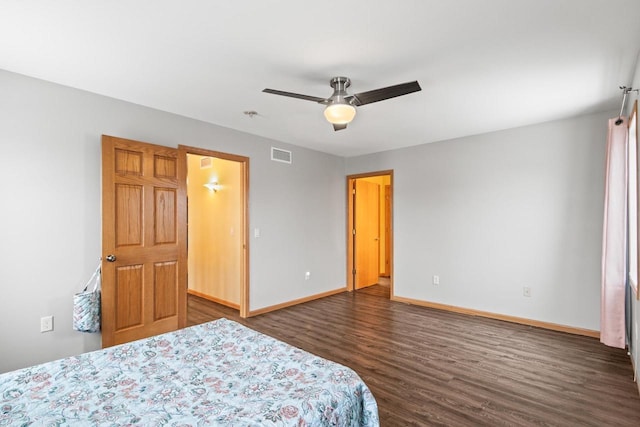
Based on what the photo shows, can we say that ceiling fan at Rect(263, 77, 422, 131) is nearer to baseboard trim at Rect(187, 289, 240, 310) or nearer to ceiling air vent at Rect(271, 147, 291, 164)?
ceiling air vent at Rect(271, 147, 291, 164)

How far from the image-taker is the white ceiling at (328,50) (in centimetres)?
182

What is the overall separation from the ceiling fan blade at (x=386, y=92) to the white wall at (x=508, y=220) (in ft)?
8.55

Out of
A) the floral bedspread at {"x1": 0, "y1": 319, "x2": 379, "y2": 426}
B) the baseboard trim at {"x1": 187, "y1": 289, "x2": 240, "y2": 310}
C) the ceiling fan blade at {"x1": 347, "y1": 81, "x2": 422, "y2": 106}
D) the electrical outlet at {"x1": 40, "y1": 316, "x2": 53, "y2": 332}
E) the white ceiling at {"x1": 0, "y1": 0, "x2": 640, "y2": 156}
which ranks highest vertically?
the white ceiling at {"x1": 0, "y1": 0, "x2": 640, "y2": 156}

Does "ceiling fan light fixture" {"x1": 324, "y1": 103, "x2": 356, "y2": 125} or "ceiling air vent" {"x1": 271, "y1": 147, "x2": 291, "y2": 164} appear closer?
"ceiling fan light fixture" {"x1": 324, "y1": 103, "x2": 356, "y2": 125}

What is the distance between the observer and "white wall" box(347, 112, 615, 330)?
3600 millimetres

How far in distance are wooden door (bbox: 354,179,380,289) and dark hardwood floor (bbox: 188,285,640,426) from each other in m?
1.69

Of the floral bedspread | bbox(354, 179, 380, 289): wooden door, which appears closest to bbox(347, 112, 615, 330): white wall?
bbox(354, 179, 380, 289): wooden door

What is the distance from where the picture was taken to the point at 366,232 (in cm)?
635

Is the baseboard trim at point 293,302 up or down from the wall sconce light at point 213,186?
down

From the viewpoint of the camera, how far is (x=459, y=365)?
9.32 feet

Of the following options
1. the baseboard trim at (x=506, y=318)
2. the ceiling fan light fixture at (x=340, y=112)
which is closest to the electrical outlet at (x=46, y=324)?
the ceiling fan light fixture at (x=340, y=112)

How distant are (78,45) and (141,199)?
1384 mm

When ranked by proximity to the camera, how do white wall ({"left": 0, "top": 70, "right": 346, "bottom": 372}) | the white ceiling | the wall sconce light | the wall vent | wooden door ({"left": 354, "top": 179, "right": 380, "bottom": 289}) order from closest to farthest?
1. the white ceiling
2. white wall ({"left": 0, "top": 70, "right": 346, "bottom": 372})
3. the wall sconce light
4. the wall vent
5. wooden door ({"left": 354, "top": 179, "right": 380, "bottom": 289})

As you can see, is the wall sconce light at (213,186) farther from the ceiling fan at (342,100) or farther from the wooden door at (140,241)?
the ceiling fan at (342,100)
